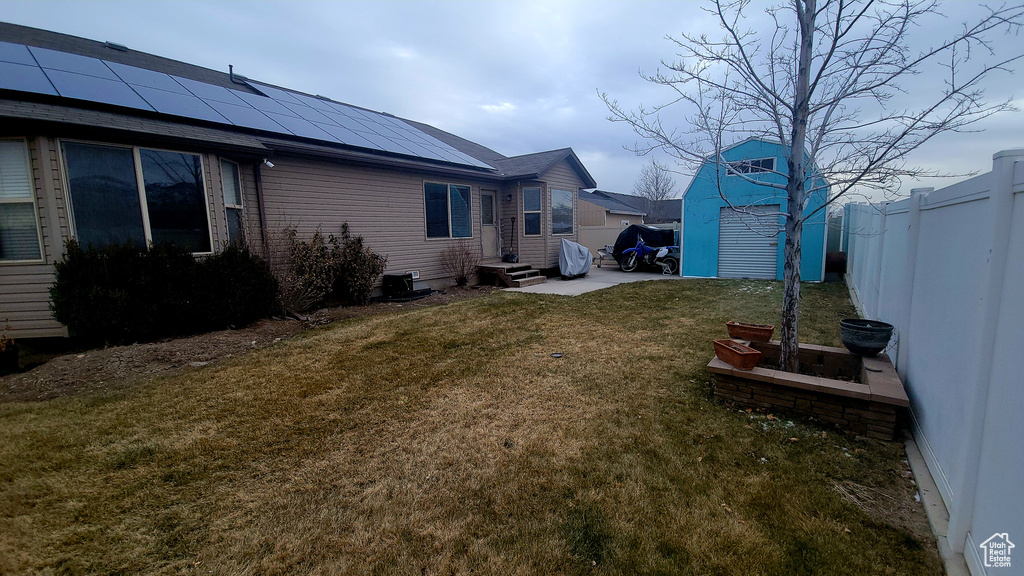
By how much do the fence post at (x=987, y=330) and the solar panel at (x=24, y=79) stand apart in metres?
8.99

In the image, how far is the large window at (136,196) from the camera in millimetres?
5379

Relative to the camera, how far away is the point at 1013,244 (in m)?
1.60

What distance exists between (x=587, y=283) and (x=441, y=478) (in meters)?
8.92

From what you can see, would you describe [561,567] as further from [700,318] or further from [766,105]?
[700,318]

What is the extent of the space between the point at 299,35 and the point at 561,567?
12329 mm

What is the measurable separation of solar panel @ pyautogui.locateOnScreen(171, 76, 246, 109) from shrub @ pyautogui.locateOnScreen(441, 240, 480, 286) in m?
5.01

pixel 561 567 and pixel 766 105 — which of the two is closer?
pixel 561 567

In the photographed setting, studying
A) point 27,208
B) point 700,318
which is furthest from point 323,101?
point 700,318

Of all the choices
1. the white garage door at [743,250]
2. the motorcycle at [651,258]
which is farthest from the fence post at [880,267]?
the motorcycle at [651,258]

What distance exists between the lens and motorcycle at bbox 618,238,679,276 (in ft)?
42.5

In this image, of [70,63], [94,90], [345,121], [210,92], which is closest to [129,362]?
[94,90]

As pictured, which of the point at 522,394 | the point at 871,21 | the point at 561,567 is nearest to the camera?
the point at 561,567

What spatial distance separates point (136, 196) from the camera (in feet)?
18.8

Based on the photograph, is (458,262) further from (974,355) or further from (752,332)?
(974,355)
